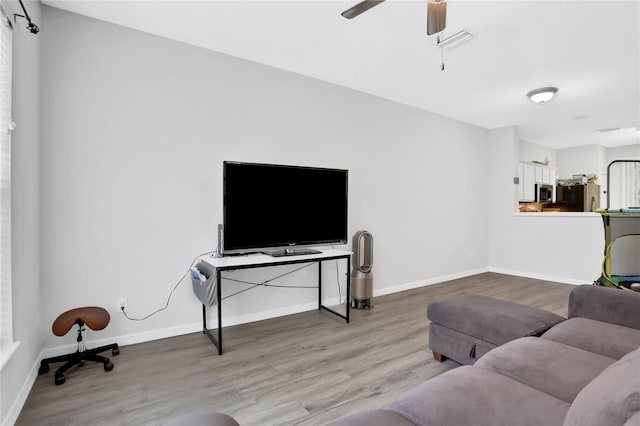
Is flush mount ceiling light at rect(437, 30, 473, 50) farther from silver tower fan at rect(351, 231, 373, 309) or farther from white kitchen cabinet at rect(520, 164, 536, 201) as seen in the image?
white kitchen cabinet at rect(520, 164, 536, 201)

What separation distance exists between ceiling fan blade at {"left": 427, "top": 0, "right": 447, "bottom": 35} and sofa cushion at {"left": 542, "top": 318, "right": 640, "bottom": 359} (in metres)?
2.06

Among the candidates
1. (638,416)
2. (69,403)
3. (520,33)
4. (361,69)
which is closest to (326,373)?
(69,403)

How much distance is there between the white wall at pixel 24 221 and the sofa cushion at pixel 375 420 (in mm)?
1789

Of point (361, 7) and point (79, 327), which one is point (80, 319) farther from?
point (361, 7)

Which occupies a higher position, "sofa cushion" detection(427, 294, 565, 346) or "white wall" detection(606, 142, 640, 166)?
"white wall" detection(606, 142, 640, 166)

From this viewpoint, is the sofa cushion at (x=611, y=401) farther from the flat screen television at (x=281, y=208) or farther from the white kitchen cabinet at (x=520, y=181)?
the white kitchen cabinet at (x=520, y=181)

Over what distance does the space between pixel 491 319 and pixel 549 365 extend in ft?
2.29

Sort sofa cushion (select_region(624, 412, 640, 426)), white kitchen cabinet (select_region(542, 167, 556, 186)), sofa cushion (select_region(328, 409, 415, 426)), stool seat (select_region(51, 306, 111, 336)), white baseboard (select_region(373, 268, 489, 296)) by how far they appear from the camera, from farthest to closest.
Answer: white kitchen cabinet (select_region(542, 167, 556, 186)), white baseboard (select_region(373, 268, 489, 296)), stool seat (select_region(51, 306, 111, 336)), sofa cushion (select_region(328, 409, 415, 426)), sofa cushion (select_region(624, 412, 640, 426))

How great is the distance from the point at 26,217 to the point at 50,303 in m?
0.78

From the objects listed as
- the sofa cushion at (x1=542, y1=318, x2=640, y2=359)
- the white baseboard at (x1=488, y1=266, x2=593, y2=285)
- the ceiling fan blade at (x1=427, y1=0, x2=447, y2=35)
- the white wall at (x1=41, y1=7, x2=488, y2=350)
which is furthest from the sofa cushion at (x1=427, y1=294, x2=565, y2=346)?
the white baseboard at (x1=488, y1=266, x2=593, y2=285)

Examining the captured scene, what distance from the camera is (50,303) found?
2553 mm

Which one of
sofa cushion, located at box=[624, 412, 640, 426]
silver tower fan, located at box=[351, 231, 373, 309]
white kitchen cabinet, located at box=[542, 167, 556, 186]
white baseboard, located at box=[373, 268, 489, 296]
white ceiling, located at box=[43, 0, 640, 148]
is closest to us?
sofa cushion, located at box=[624, 412, 640, 426]

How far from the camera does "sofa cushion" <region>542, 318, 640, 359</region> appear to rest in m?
1.67

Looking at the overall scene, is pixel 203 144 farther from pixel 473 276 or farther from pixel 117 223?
pixel 473 276
